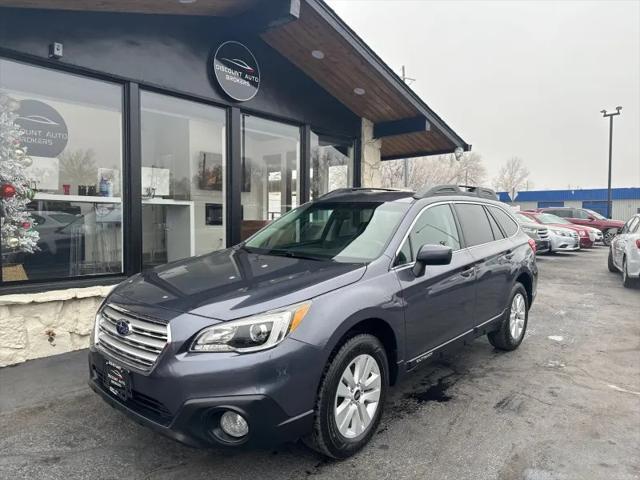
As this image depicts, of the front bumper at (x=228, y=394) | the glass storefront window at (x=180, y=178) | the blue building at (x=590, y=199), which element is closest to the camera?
the front bumper at (x=228, y=394)

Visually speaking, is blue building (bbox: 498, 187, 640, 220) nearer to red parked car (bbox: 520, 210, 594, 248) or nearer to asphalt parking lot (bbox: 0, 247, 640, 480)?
red parked car (bbox: 520, 210, 594, 248)

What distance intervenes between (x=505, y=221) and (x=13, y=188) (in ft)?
17.3

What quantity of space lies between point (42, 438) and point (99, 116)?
3.65 meters

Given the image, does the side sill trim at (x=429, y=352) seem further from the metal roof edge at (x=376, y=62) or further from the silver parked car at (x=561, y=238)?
the silver parked car at (x=561, y=238)

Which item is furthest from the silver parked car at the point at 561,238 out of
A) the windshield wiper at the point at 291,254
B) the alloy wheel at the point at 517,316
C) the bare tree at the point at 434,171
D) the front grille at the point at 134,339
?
the bare tree at the point at 434,171

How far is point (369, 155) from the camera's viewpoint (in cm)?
909

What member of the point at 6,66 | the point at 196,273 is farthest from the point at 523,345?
the point at 6,66

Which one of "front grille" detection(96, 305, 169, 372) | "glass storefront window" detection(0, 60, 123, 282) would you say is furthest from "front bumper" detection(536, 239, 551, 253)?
"front grille" detection(96, 305, 169, 372)

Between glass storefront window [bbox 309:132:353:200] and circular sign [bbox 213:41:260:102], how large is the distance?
64.1 inches

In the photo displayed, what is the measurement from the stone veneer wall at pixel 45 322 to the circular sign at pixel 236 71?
3171 mm

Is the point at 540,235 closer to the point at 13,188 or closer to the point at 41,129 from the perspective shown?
the point at 41,129

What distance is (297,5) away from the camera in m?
5.42

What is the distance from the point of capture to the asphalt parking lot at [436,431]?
9.32 ft

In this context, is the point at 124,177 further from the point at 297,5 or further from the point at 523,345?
the point at 523,345
